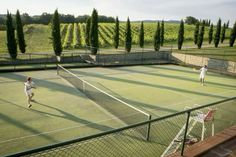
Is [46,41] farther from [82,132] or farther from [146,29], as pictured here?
[82,132]

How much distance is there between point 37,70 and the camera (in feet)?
85.5

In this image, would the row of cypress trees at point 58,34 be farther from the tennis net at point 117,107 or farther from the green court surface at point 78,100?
the tennis net at point 117,107

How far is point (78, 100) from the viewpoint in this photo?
15.7 metres

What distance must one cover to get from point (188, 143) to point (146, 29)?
314 ft

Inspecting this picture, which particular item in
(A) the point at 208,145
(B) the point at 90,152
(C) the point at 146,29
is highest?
(C) the point at 146,29

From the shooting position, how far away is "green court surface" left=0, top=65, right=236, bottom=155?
10.7 metres

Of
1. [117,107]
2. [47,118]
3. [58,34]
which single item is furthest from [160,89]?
[58,34]

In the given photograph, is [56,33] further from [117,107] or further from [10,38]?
[117,107]

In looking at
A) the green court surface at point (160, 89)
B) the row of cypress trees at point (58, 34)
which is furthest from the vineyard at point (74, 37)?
the green court surface at point (160, 89)

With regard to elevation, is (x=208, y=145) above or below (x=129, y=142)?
above

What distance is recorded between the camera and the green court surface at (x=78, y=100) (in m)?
10.7

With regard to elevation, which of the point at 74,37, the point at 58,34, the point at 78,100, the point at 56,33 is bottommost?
the point at 78,100

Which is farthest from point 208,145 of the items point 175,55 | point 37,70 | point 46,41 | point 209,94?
point 46,41

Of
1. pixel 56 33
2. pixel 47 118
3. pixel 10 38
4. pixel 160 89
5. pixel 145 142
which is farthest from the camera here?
pixel 56 33
